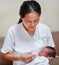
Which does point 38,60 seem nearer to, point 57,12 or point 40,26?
point 40,26

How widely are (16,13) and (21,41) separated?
60 cm

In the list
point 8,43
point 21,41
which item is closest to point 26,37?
point 21,41

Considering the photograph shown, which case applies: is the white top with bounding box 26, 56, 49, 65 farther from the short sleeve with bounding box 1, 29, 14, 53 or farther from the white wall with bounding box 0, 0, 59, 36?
the white wall with bounding box 0, 0, 59, 36

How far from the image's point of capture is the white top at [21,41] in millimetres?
1606

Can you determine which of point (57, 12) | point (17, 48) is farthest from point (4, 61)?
point (57, 12)

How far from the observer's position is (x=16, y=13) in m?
2.15

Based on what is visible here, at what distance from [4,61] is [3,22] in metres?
0.50

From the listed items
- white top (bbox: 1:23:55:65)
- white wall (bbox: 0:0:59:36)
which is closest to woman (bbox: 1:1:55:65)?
white top (bbox: 1:23:55:65)

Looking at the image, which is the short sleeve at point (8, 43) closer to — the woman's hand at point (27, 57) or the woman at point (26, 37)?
the woman at point (26, 37)

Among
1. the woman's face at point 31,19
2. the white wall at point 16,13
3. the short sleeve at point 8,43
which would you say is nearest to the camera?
the woman's face at point 31,19

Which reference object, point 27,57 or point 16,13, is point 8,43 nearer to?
point 27,57

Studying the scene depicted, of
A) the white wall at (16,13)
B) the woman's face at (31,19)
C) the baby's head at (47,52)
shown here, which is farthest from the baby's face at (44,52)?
the white wall at (16,13)

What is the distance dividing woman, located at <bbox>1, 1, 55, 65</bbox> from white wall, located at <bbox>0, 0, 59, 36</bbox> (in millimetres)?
488

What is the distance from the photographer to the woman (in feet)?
4.95
